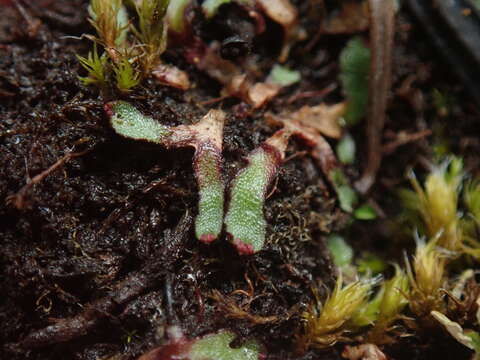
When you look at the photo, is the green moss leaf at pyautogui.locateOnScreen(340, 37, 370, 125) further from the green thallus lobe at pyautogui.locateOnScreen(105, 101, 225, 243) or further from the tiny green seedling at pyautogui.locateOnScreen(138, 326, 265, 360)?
the tiny green seedling at pyautogui.locateOnScreen(138, 326, 265, 360)

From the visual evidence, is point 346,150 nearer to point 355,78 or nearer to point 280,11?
point 355,78

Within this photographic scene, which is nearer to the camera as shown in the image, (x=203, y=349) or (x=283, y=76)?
(x=203, y=349)

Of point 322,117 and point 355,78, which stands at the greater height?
point 355,78

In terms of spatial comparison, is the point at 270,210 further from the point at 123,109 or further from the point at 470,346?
the point at 470,346

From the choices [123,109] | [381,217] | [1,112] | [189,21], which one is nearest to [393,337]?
[381,217]

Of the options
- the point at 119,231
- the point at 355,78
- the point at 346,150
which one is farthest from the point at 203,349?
the point at 355,78

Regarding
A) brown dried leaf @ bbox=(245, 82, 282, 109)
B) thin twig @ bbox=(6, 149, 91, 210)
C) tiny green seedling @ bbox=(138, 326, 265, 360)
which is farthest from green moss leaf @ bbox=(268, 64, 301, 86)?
tiny green seedling @ bbox=(138, 326, 265, 360)
